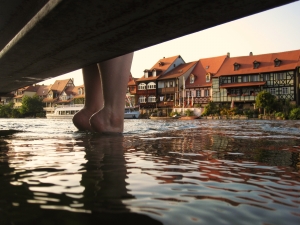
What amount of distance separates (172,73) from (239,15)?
54746 millimetres

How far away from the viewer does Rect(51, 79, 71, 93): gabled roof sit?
82.3 m

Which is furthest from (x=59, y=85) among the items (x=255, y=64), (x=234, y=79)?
(x=255, y=64)

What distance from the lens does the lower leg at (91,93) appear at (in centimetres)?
737

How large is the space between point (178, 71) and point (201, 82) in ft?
18.4

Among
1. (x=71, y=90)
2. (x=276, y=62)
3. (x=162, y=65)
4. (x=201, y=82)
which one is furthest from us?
(x=71, y=90)

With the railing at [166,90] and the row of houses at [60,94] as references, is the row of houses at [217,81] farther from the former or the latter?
the row of houses at [60,94]

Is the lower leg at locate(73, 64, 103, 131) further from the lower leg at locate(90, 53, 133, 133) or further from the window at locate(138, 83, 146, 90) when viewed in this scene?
the window at locate(138, 83, 146, 90)

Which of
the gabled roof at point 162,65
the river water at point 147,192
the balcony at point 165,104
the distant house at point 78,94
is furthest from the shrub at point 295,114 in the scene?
the distant house at point 78,94

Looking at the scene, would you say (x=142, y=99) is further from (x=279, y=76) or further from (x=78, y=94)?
(x=279, y=76)

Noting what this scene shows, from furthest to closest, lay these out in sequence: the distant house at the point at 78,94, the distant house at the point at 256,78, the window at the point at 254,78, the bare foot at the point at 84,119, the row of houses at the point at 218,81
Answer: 1. the distant house at the point at 78,94
2. the window at the point at 254,78
3. the row of houses at the point at 218,81
4. the distant house at the point at 256,78
5. the bare foot at the point at 84,119

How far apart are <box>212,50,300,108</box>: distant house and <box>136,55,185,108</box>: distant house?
11.6 m

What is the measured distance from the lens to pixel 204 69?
54.3 m

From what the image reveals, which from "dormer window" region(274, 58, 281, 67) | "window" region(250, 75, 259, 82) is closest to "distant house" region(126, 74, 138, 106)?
"window" region(250, 75, 259, 82)

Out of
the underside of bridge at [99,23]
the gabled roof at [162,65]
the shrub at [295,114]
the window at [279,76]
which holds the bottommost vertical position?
the shrub at [295,114]
